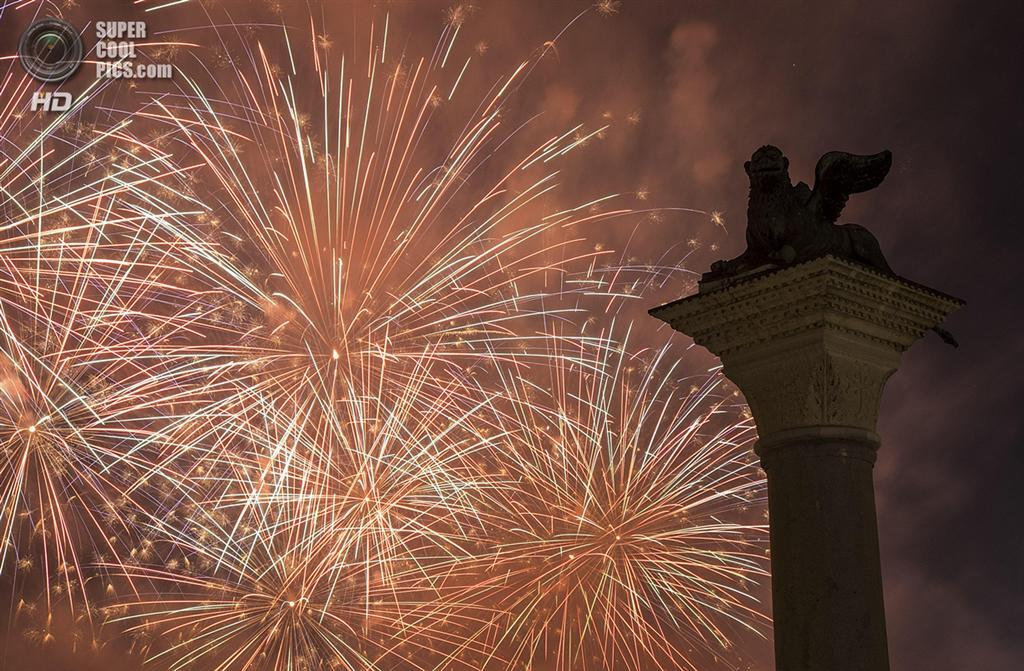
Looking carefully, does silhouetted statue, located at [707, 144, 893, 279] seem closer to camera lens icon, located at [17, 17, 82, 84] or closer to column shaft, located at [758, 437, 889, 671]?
column shaft, located at [758, 437, 889, 671]

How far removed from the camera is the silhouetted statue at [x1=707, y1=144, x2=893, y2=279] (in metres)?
8.32

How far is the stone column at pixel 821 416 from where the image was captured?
770cm

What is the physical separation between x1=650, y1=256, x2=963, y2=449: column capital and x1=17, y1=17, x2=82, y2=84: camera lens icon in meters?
18.7

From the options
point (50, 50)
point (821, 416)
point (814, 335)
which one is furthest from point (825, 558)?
point (50, 50)

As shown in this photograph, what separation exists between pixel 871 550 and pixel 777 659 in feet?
3.03

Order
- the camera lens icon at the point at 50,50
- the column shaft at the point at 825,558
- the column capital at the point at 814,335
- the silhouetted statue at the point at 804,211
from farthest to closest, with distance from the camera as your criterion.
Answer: the camera lens icon at the point at 50,50
the silhouetted statue at the point at 804,211
the column capital at the point at 814,335
the column shaft at the point at 825,558

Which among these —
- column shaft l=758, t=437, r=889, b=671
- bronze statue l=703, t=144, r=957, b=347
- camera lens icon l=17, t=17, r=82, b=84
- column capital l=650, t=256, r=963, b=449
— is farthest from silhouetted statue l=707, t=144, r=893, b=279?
camera lens icon l=17, t=17, r=82, b=84

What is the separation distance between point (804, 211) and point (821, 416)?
1.46 metres

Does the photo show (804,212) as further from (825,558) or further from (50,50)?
(50,50)

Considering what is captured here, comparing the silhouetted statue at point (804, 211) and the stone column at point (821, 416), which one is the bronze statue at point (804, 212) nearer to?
the silhouetted statue at point (804, 211)

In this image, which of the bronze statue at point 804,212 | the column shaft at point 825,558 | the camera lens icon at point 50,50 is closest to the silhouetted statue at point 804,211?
the bronze statue at point 804,212

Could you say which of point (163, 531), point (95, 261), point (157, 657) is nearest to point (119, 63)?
point (95, 261)

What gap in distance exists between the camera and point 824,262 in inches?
307

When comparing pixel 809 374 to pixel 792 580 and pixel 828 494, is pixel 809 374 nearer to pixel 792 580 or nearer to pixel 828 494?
pixel 828 494
